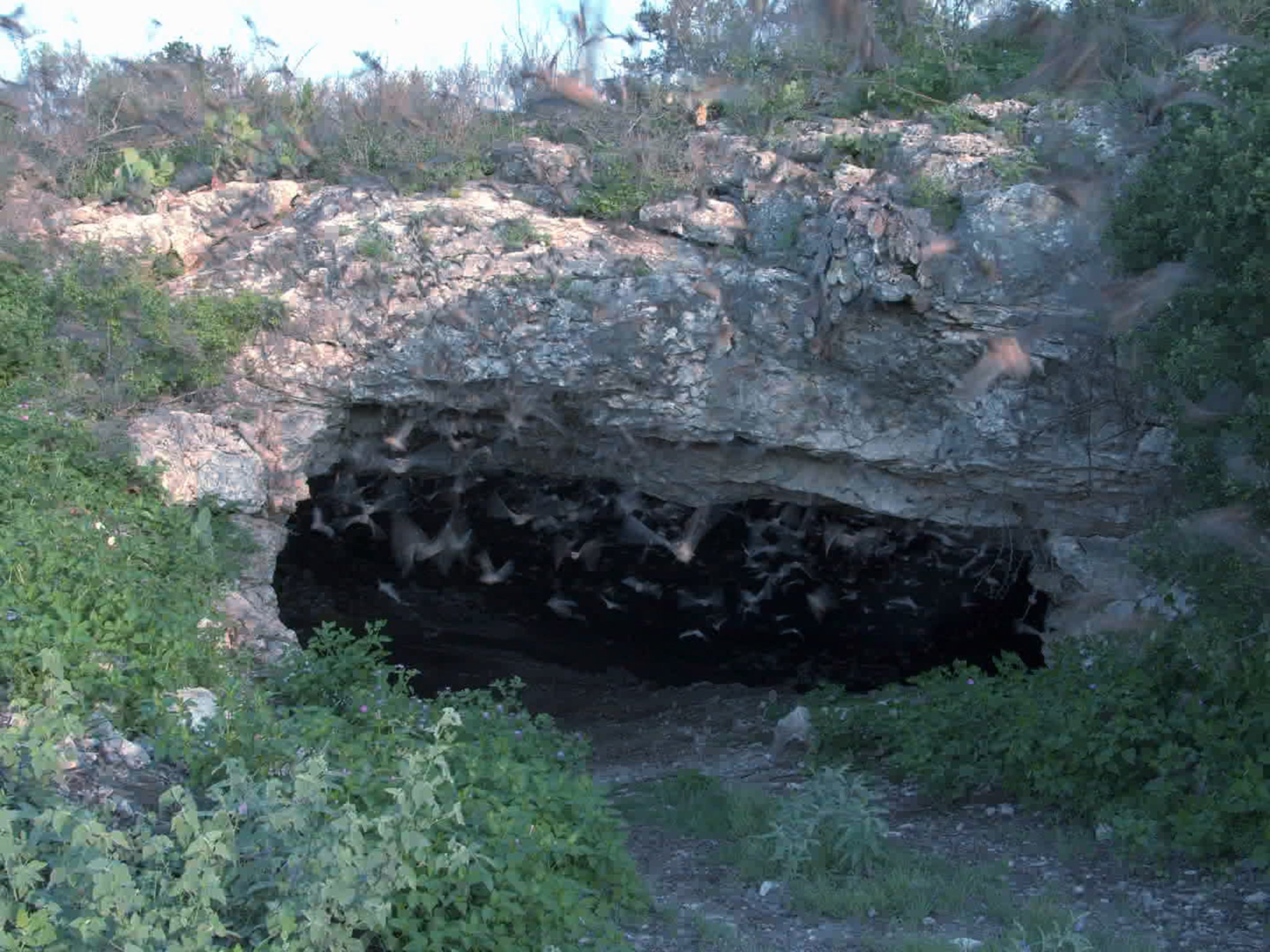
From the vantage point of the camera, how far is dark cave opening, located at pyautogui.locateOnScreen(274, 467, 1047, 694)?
10.1 m

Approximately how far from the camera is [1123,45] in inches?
359

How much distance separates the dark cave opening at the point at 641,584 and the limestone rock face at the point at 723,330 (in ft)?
3.49

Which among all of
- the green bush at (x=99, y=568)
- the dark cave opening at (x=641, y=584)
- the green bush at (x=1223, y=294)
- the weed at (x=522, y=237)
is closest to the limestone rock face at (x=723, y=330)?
the weed at (x=522, y=237)

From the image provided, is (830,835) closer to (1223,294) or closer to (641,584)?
(1223,294)

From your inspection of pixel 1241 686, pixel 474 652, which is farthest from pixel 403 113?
pixel 1241 686

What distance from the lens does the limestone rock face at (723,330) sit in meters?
7.79

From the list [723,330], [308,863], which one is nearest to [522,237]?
[723,330]

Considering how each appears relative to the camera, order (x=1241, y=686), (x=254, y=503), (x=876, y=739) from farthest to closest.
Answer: (x=254, y=503) → (x=876, y=739) → (x=1241, y=686)

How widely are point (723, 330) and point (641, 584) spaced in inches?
153

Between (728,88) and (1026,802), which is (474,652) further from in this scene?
(1026,802)

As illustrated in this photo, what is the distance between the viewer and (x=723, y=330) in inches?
322

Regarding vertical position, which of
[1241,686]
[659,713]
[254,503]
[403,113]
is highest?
[403,113]

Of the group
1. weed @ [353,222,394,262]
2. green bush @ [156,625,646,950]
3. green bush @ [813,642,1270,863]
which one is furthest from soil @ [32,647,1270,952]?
weed @ [353,222,394,262]

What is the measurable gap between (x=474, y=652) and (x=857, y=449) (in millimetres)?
5434
